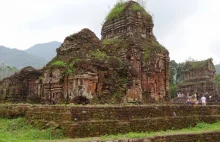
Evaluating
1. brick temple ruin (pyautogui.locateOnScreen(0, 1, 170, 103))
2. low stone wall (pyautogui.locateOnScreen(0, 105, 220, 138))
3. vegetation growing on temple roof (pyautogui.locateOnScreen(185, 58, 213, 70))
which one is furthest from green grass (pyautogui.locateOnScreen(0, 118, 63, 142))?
vegetation growing on temple roof (pyautogui.locateOnScreen(185, 58, 213, 70))

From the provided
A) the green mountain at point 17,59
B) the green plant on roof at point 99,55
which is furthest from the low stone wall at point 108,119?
the green mountain at point 17,59

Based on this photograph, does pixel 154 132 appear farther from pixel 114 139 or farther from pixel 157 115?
pixel 114 139

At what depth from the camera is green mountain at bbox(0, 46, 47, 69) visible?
142m

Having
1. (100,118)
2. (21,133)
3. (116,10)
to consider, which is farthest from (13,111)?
(116,10)

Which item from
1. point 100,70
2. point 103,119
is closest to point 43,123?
point 103,119

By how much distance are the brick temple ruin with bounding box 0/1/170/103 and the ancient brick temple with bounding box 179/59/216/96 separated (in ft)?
61.8

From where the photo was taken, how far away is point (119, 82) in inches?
601

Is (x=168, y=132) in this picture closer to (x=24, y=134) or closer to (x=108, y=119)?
(x=108, y=119)

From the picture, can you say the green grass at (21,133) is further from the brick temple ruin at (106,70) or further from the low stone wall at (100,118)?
the brick temple ruin at (106,70)

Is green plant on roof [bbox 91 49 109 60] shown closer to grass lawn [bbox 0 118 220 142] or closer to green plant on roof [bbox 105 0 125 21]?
green plant on roof [bbox 105 0 125 21]

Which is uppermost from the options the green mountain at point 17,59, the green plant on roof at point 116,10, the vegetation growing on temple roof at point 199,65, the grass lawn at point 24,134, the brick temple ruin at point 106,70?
the green mountain at point 17,59

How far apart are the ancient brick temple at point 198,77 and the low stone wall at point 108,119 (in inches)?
1097

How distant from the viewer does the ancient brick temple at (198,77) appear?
38.5 metres

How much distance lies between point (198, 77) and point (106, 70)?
28.8 meters
